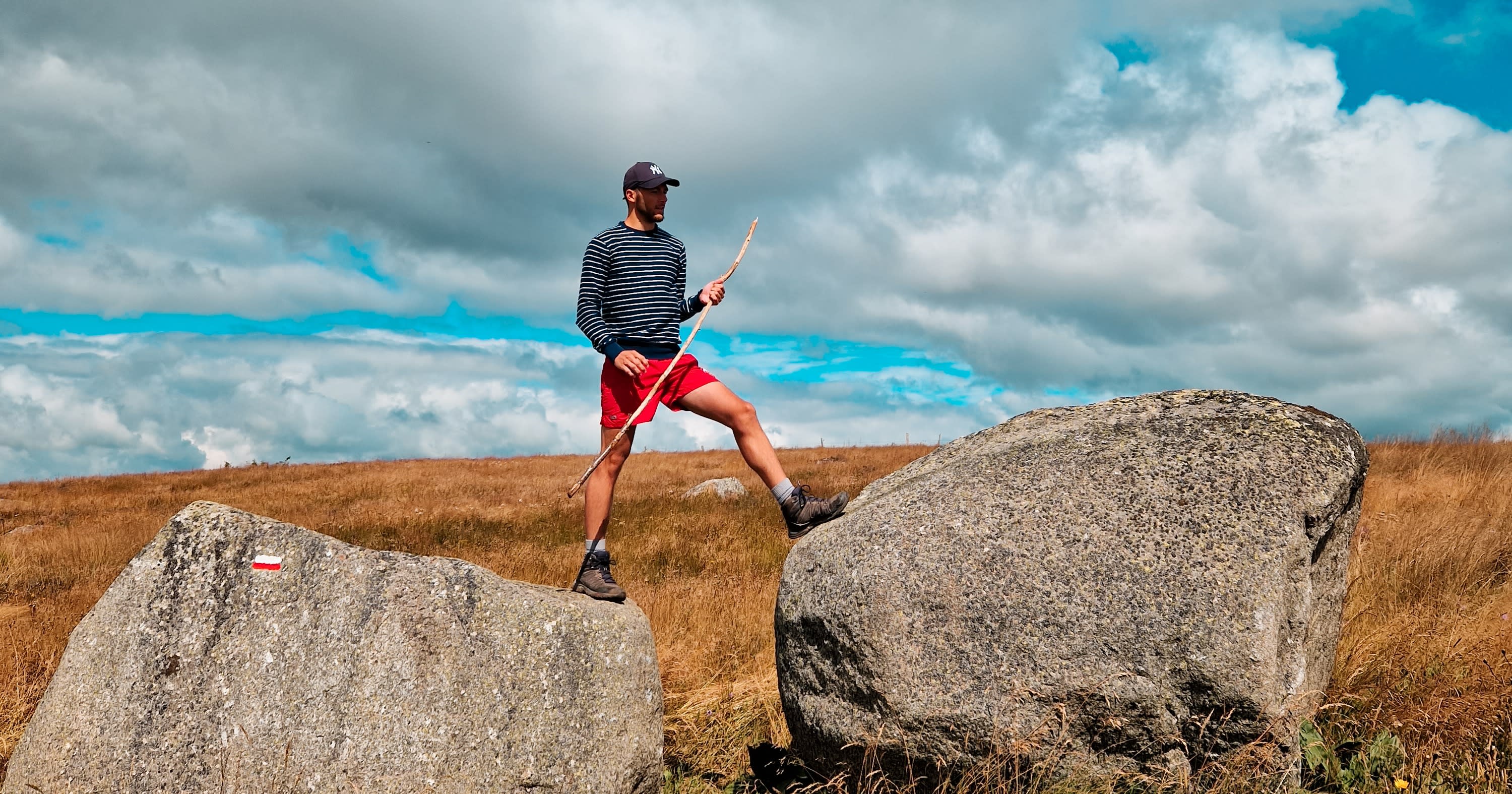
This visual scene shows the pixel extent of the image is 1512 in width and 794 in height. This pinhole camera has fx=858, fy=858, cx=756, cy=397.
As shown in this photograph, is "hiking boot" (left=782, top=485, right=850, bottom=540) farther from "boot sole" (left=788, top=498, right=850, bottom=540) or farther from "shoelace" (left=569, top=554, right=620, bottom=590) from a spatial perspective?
"shoelace" (left=569, top=554, right=620, bottom=590)

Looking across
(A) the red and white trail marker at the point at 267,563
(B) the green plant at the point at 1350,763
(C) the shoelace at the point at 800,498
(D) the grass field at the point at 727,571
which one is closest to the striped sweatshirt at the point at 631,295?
(C) the shoelace at the point at 800,498

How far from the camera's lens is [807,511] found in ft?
16.0

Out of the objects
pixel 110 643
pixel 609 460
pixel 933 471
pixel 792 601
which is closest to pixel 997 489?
pixel 933 471

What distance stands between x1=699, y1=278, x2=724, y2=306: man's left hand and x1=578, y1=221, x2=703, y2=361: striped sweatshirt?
0.15 m

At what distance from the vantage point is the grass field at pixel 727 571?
4.59 metres

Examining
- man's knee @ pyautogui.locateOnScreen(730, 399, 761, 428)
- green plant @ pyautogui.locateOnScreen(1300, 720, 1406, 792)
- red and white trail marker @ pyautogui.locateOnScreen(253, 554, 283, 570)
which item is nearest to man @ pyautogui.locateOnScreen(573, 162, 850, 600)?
man's knee @ pyautogui.locateOnScreen(730, 399, 761, 428)

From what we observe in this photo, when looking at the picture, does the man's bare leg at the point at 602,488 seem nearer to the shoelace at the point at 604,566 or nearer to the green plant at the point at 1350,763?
the shoelace at the point at 604,566

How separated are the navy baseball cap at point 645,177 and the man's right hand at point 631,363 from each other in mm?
1139

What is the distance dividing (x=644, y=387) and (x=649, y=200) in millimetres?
1229

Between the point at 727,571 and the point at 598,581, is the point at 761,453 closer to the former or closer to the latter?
the point at 598,581

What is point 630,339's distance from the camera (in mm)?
5203

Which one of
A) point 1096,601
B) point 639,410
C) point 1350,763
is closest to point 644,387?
point 639,410

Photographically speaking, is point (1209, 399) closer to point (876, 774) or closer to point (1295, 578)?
point (1295, 578)

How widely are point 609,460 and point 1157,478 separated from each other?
9.75 ft
